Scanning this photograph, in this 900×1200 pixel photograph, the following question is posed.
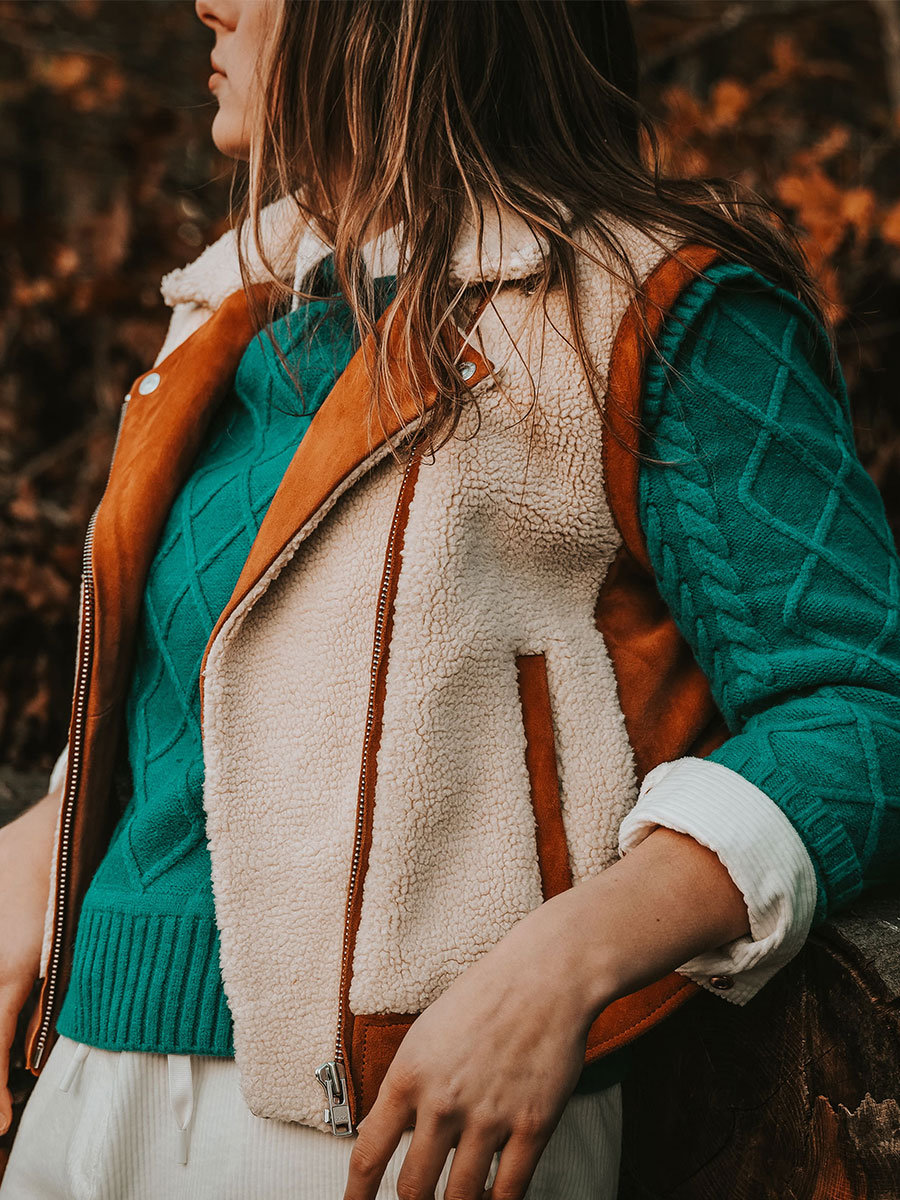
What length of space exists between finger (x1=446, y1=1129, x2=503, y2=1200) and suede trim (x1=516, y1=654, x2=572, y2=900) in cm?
26

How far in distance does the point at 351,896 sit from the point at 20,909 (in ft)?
1.95

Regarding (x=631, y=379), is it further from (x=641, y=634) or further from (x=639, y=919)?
(x=639, y=919)

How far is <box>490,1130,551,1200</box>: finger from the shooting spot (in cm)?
86

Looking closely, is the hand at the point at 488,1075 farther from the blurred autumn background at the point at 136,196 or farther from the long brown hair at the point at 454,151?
the blurred autumn background at the point at 136,196

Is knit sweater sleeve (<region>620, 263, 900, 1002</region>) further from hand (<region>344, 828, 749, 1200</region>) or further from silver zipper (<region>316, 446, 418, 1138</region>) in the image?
silver zipper (<region>316, 446, 418, 1138</region>)

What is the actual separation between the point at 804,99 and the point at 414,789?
487 cm

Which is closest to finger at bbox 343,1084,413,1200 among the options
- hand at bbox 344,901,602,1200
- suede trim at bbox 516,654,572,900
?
hand at bbox 344,901,602,1200

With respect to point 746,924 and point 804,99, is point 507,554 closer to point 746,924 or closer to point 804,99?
point 746,924

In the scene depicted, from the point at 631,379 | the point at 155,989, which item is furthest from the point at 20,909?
the point at 631,379

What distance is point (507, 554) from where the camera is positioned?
1.12 m

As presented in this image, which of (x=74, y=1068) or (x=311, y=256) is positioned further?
(x=311, y=256)

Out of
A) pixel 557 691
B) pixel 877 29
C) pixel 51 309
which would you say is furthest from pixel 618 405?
pixel 877 29

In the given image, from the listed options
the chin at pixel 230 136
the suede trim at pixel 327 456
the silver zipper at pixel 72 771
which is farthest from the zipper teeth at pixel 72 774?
the chin at pixel 230 136

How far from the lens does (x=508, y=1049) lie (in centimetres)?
85
